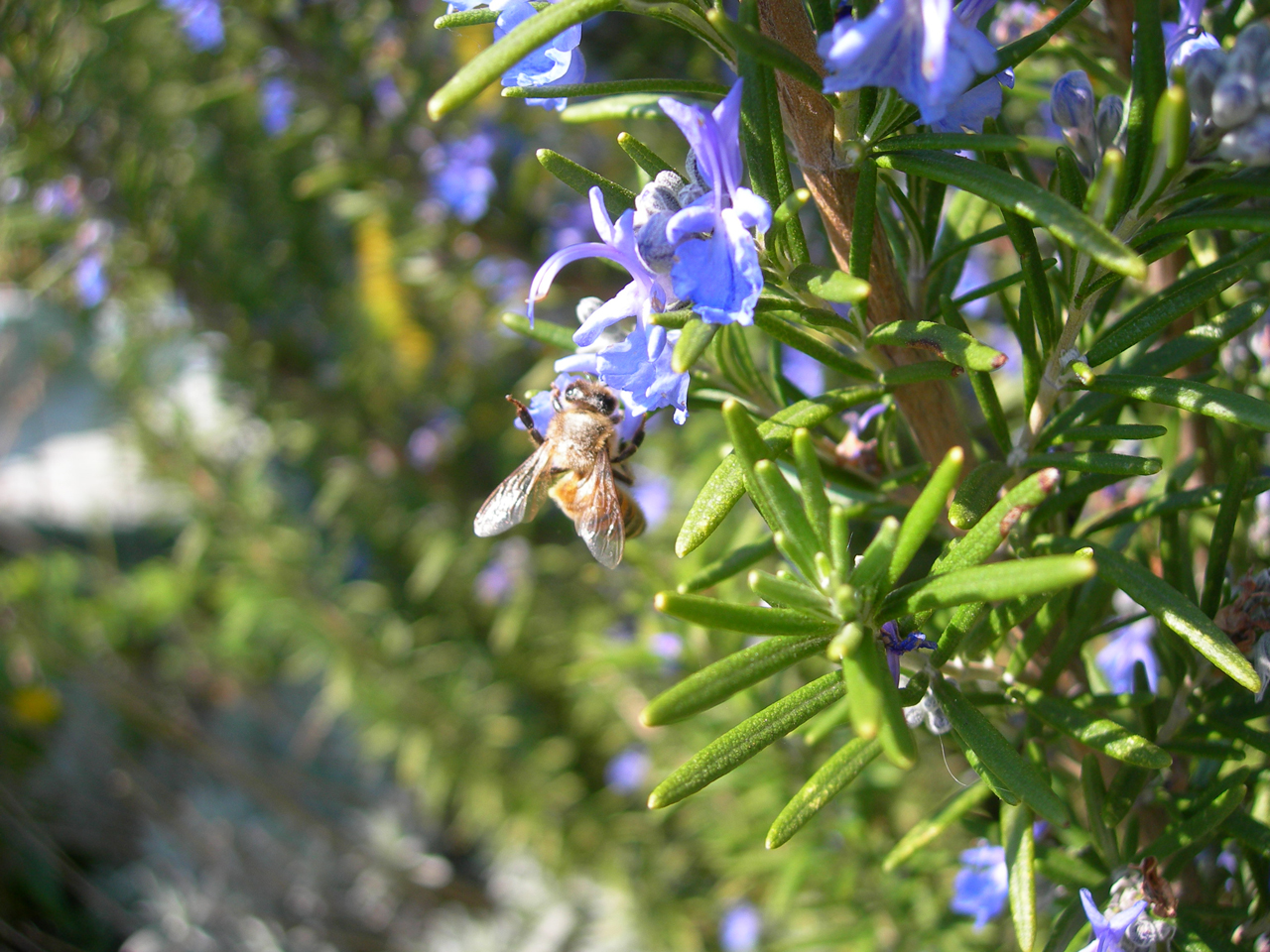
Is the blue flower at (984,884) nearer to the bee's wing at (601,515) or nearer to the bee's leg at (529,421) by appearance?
the bee's wing at (601,515)

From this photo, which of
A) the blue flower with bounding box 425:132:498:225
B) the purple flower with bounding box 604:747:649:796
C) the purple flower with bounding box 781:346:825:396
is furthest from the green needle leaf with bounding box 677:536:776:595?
the purple flower with bounding box 604:747:649:796

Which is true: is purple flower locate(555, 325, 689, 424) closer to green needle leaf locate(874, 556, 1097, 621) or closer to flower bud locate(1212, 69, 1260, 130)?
green needle leaf locate(874, 556, 1097, 621)

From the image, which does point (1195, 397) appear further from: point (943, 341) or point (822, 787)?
point (822, 787)

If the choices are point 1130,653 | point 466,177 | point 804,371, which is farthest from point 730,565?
point 466,177

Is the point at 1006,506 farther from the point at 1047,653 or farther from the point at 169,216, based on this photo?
the point at 169,216

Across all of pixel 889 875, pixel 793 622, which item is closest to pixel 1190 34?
pixel 793 622
